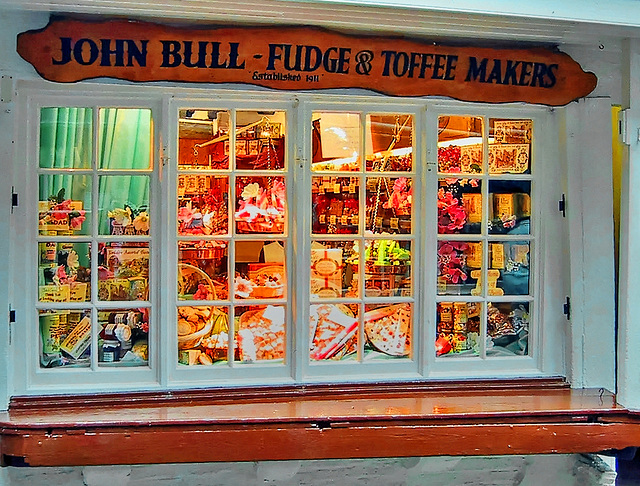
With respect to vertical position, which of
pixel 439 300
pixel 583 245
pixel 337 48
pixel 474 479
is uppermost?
pixel 337 48

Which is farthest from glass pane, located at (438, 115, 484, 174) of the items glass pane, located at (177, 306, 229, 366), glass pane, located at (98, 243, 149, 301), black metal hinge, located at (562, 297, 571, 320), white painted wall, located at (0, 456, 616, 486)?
glass pane, located at (98, 243, 149, 301)

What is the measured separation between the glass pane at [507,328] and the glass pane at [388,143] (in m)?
1.14

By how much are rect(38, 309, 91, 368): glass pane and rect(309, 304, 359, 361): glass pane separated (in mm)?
1388

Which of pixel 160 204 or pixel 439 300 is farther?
pixel 439 300

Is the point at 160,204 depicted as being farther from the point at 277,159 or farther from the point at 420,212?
the point at 420,212

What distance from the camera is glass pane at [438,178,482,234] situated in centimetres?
476

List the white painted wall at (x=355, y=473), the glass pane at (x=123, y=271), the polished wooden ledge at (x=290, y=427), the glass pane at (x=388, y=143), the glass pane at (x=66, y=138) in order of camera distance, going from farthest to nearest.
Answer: the glass pane at (x=388, y=143) < the glass pane at (x=123, y=271) < the glass pane at (x=66, y=138) < the white painted wall at (x=355, y=473) < the polished wooden ledge at (x=290, y=427)

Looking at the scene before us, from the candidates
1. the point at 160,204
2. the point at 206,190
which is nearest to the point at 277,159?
the point at 206,190

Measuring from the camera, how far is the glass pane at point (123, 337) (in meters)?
4.43

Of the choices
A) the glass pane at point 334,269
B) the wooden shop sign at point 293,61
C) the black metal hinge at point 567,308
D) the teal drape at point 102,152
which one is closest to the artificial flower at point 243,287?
the glass pane at point 334,269

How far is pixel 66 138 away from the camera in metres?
4.36

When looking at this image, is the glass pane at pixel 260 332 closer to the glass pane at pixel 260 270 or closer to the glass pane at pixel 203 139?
the glass pane at pixel 260 270

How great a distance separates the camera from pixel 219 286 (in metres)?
4.56

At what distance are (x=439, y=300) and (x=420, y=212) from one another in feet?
1.94
